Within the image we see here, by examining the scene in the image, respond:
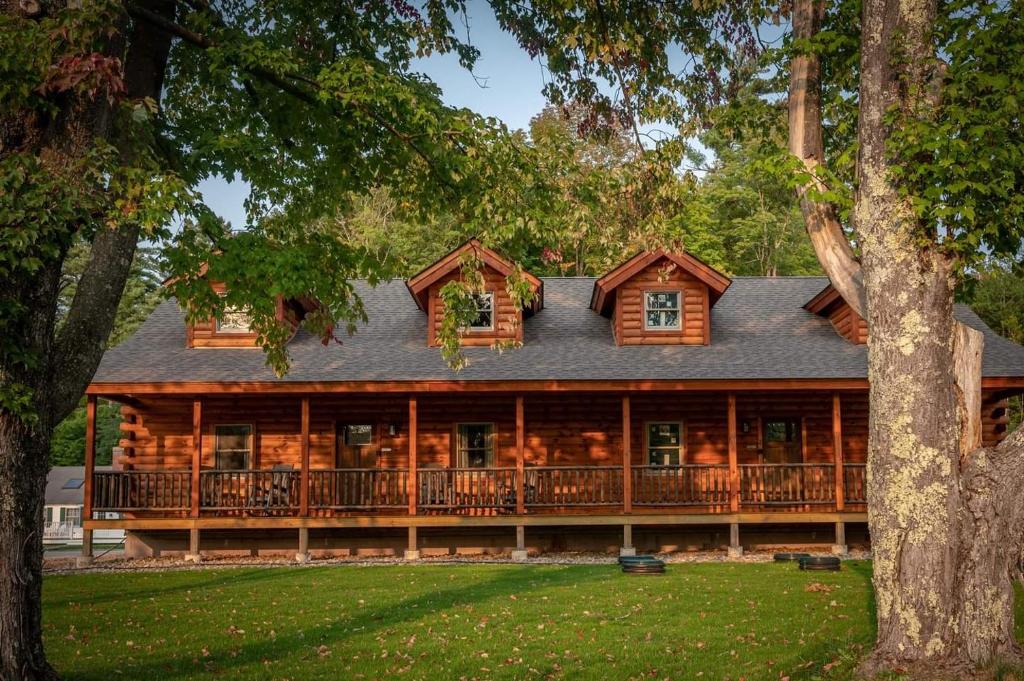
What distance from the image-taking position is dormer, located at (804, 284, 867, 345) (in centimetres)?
2167

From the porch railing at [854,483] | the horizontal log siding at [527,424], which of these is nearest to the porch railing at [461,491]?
the horizontal log siding at [527,424]

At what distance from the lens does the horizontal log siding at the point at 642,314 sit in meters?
22.1

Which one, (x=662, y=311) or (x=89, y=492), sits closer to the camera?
(x=89, y=492)

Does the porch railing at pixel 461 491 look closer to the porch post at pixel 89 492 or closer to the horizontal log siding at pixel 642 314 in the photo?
the horizontal log siding at pixel 642 314

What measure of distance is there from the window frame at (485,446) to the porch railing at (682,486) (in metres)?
3.18

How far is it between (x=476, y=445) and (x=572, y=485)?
7.92 feet

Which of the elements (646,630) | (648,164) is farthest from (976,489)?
(648,164)

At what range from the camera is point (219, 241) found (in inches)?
421

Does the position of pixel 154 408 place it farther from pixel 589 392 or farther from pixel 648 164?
pixel 648 164

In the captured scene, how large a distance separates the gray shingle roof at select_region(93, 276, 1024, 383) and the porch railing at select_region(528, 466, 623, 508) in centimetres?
204

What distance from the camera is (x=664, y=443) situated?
22.1m

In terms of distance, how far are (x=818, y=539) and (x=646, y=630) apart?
11.8 meters

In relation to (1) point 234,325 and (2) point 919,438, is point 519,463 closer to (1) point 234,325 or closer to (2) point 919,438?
(1) point 234,325

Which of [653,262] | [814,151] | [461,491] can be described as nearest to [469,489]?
[461,491]
